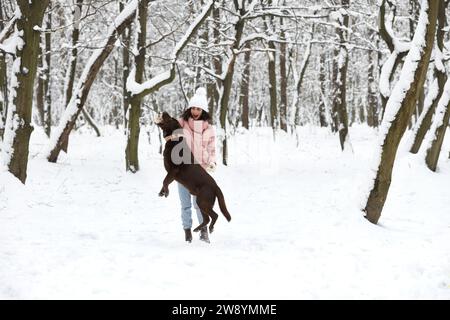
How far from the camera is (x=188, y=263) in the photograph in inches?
194

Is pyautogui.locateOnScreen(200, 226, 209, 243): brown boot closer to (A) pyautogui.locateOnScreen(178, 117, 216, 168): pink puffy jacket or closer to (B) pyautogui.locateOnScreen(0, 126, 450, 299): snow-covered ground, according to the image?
(B) pyautogui.locateOnScreen(0, 126, 450, 299): snow-covered ground

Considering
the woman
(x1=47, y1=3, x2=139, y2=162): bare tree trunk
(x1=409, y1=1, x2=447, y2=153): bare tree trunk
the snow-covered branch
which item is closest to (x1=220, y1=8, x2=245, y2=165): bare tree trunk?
the snow-covered branch

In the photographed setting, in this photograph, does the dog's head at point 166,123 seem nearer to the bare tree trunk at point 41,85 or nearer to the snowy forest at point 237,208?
the snowy forest at point 237,208

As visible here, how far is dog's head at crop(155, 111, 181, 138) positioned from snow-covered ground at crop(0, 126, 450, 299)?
1.44 meters

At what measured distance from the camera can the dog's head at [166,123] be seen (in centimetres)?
566

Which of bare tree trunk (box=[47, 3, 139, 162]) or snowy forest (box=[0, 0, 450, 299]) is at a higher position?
bare tree trunk (box=[47, 3, 139, 162])

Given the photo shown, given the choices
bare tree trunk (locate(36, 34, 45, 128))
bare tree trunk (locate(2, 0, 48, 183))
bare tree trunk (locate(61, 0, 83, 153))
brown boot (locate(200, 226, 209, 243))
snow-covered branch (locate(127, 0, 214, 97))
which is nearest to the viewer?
brown boot (locate(200, 226, 209, 243))

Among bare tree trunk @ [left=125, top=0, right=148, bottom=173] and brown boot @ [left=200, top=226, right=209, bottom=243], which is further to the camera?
bare tree trunk @ [left=125, top=0, right=148, bottom=173]

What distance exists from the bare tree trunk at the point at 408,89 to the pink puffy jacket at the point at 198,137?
2.80m

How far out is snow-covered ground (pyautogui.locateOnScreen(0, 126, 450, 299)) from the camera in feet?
14.0

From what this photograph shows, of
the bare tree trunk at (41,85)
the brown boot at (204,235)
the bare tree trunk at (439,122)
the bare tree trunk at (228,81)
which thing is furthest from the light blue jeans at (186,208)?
the bare tree trunk at (41,85)

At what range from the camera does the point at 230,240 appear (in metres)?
6.15
